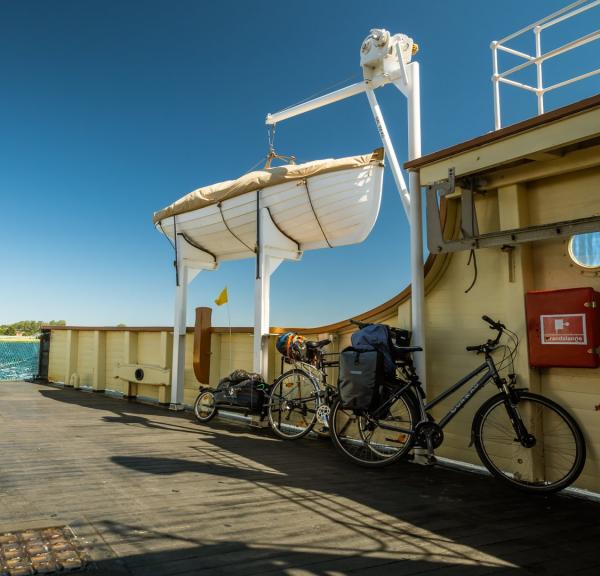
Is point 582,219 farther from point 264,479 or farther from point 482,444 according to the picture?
point 264,479

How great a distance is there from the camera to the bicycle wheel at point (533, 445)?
12.1 ft

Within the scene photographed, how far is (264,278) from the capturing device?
680 cm

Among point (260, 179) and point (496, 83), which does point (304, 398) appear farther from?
point (496, 83)

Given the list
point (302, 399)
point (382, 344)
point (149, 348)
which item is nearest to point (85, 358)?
point (149, 348)

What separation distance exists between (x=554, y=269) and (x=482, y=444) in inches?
58.4

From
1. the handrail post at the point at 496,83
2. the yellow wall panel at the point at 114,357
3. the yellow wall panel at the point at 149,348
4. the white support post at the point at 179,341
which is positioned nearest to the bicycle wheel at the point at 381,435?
the handrail post at the point at 496,83

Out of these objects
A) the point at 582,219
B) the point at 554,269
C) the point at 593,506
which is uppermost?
the point at 582,219

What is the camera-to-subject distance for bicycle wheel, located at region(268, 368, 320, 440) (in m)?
5.75

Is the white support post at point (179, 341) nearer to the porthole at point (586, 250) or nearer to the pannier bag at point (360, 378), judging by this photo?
the pannier bag at point (360, 378)

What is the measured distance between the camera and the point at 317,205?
641cm

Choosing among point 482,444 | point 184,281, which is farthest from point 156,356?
point 482,444

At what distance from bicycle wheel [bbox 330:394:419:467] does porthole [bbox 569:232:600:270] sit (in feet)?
5.71

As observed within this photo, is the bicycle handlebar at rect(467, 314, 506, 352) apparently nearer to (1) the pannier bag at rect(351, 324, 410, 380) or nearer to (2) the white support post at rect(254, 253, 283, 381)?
(1) the pannier bag at rect(351, 324, 410, 380)

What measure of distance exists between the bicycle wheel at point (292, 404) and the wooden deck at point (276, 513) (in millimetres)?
653
